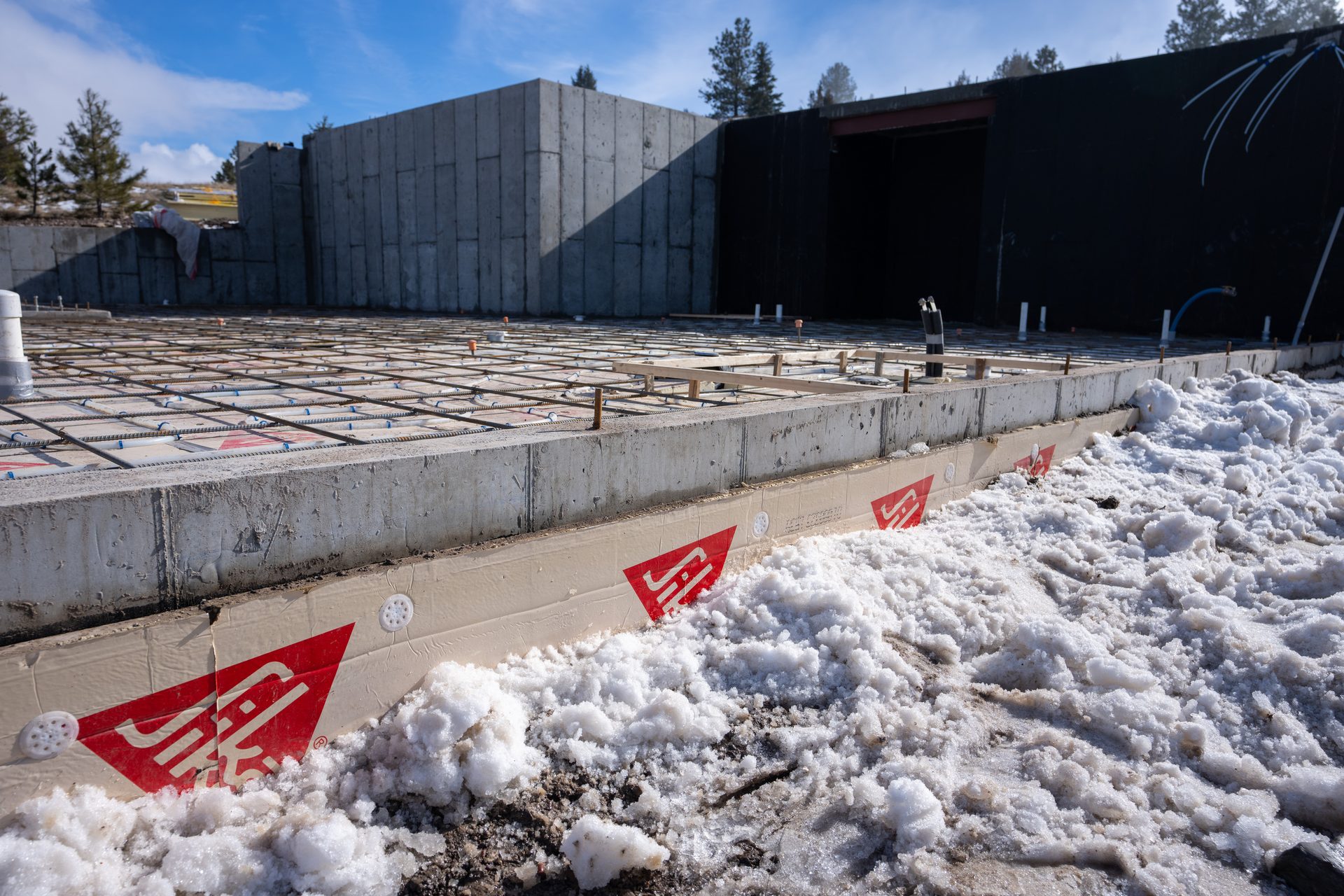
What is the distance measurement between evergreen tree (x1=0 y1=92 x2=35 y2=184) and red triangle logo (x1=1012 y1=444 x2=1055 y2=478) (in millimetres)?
35251

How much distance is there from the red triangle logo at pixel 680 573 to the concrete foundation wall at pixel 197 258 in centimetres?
2146

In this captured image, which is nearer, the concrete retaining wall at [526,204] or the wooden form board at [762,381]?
the wooden form board at [762,381]

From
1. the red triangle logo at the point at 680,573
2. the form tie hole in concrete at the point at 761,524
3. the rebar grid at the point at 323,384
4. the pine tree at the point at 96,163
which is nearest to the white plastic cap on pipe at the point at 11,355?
the rebar grid at the point at 323,384

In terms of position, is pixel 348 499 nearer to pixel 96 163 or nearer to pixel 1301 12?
pixel 96 163

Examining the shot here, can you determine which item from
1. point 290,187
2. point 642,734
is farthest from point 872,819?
point 290,187

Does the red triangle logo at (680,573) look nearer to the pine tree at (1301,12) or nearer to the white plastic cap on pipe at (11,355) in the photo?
the white plastic cap on pipe at (11,355)

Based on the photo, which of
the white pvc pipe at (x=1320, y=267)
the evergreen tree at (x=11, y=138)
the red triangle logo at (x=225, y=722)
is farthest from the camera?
the evergreen tree at (x=11, y=138)

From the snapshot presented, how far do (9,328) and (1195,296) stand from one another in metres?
16.8

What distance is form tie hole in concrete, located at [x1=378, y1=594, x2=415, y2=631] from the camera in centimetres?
304

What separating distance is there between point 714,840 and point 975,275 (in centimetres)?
1996

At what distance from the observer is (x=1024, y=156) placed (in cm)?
1684

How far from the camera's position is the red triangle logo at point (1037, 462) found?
6.28 m

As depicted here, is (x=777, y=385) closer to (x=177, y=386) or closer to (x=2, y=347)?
(x=177, y=386)

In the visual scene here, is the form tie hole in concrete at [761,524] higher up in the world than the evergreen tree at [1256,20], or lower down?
lower down
